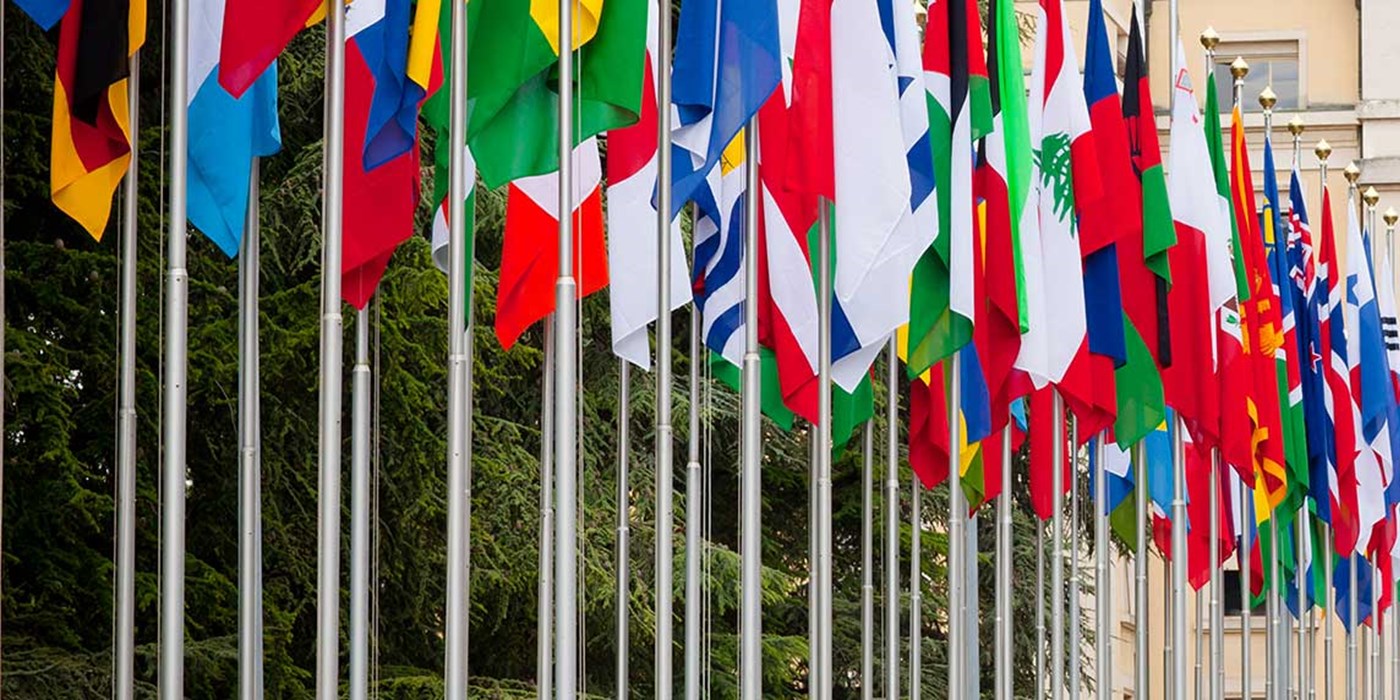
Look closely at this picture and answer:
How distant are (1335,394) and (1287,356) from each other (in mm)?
1185

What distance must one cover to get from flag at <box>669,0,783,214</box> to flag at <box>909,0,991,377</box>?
7.50ft

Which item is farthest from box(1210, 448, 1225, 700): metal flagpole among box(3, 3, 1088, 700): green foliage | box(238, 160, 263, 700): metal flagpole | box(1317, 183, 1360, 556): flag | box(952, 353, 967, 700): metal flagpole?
box(238, 160, 263, 700): metal flagpole

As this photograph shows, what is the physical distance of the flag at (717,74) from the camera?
13500 mm

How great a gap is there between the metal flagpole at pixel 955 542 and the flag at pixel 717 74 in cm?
313

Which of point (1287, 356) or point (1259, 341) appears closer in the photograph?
point (1259, 341)

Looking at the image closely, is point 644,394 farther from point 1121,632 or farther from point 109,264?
point 1121,632

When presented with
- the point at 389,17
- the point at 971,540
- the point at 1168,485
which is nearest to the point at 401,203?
the point at 389,17

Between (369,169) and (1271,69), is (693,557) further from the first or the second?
(1271,69)

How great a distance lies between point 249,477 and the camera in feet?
40.5

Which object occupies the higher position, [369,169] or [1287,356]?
[1287,356]

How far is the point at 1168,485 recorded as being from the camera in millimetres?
21484

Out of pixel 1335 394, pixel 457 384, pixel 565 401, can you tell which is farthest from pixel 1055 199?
pixel 1335 394

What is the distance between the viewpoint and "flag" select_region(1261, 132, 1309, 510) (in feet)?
73.0

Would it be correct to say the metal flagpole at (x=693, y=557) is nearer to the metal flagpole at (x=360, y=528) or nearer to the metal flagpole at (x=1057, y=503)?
the metal flagpole at (x=360, y=528)
